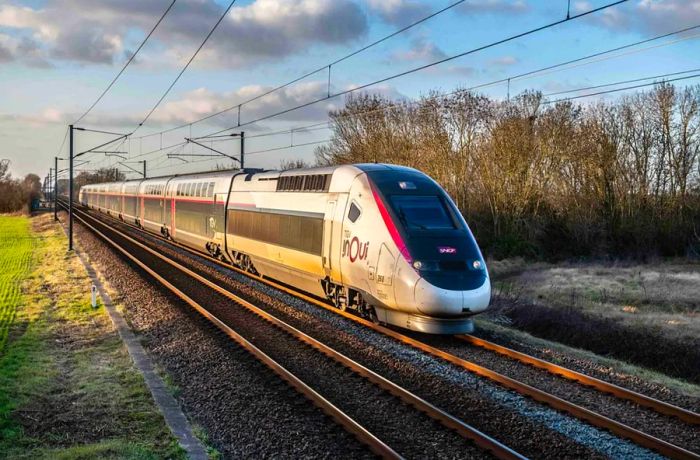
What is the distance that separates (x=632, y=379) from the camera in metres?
10.4

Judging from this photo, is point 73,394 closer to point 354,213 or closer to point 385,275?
point 385,275

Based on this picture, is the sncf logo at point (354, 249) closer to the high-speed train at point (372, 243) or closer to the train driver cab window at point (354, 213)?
the high-speed train at point (372, 243)

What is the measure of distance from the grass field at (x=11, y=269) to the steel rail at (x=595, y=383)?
9.54 m

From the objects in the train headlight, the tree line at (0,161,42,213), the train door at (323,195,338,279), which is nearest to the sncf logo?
the train door at (323,195,338,279)

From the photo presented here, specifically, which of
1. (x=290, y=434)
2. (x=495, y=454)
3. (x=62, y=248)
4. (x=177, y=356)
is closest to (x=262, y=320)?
(x=177, y=356)

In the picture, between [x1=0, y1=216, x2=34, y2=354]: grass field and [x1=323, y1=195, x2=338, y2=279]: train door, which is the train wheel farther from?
[x1=0, y1=216, x2=34, y2=354]: grass field

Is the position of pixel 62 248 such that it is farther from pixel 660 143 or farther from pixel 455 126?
pixel 660 143

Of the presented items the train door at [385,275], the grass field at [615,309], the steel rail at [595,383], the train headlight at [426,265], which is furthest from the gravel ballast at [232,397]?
the grass field at [615,309]

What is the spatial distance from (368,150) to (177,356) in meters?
30.8

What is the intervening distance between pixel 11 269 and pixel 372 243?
21.4 m

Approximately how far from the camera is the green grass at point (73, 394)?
748 cm

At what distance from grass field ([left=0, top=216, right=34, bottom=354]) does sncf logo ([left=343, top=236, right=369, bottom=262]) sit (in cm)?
714

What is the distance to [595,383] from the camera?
9.81m

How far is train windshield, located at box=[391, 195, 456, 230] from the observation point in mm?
12758
